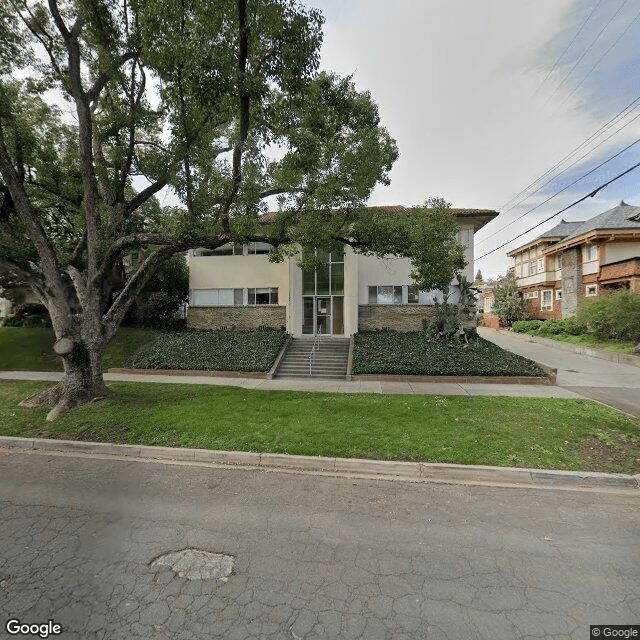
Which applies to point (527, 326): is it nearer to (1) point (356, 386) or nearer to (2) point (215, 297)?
(1) point (356, 386)

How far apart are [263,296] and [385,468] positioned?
15669 mm

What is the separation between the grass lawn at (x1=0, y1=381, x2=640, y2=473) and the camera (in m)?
5.48

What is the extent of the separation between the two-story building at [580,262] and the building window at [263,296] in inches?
848

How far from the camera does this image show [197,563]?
10.0 feet

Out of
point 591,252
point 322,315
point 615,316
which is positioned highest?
point 591,252

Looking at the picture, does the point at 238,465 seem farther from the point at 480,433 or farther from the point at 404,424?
the point at 480,433

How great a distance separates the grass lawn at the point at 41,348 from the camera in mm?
14406

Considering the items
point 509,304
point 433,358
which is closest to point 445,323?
point 433,358

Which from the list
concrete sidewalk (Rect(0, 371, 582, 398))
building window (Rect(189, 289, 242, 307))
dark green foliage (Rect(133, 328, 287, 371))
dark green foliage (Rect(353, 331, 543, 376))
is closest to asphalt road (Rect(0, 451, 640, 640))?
concrete sidewalk (Rect(0, 371, 582, 398))

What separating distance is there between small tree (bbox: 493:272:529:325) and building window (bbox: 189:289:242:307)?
25597 millimetres

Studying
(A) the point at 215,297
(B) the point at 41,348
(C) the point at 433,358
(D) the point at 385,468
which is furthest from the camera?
(A) the point at 215,297

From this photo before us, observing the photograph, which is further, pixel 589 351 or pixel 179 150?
pixel 589 351

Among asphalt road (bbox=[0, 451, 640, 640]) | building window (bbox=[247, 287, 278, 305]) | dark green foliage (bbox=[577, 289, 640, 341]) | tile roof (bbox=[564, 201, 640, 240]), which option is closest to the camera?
asphalt road (bbox=[0, 451, 640, 640])

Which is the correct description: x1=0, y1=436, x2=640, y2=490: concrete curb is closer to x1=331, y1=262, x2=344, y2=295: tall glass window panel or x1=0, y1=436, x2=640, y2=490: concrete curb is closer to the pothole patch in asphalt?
the pothole patch in asphalt
